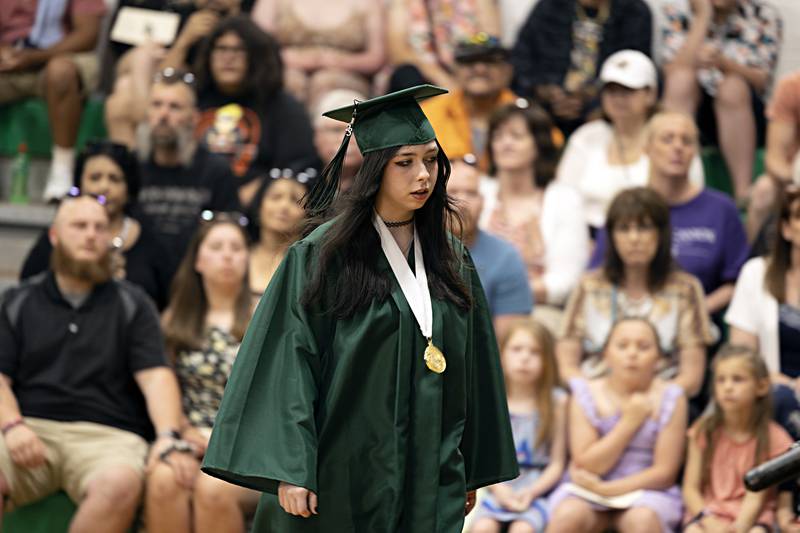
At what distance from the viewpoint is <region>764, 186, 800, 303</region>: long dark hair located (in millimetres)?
5750

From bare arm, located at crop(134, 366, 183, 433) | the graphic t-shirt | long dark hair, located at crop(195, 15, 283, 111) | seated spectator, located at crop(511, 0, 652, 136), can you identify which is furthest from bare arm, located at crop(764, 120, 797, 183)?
bare arm, located at crop(134, 366, 183, 433)

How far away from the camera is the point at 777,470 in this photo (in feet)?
9.54

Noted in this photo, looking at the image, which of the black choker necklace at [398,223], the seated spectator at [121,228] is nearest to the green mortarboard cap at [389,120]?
the black choker necklace at [398,223]

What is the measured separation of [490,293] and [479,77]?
63.4 inches

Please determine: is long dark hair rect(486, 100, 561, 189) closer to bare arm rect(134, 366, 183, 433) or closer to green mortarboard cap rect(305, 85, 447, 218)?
bare arm rect(134, 366, 183, 433)

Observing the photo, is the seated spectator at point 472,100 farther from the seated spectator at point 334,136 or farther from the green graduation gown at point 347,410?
the green graduation gown at point 347,410

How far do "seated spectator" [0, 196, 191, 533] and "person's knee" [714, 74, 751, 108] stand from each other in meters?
3.27

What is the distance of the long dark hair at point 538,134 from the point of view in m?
6.71

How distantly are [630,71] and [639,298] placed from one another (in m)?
1.43

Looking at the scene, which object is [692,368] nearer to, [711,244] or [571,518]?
[711,244]

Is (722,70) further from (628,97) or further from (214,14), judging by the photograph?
(214,14)

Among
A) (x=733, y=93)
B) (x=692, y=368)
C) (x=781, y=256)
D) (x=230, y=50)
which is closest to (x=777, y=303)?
(x=781, y=256)

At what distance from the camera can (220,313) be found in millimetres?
5809

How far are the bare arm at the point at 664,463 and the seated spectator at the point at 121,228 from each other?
2168mm
